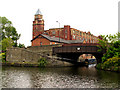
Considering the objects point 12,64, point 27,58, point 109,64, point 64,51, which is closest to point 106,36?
point 109,64

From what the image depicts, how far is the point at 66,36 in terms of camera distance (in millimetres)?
99562

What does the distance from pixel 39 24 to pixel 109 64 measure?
59.9m

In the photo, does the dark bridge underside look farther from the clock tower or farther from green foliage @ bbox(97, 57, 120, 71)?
the clock tower

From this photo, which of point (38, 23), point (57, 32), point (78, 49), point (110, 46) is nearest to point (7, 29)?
point (38, 23)

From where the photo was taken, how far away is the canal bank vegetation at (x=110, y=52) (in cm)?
3869

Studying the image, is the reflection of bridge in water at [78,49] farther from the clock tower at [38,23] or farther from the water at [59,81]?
the clock tower at [38,23]

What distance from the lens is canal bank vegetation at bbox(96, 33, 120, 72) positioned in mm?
38688

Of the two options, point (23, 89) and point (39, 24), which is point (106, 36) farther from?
point (39, 24)

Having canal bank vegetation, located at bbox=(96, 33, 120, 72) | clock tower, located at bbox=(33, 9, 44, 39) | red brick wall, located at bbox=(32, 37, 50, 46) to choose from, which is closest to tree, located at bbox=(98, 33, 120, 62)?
canal bank vegetation, located at bbox=(96, 33, 120, 72)

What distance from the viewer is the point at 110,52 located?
43.5 metres

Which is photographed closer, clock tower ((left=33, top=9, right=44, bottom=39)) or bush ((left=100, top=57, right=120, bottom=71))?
bush ((left=100, top=57, right=120, bottom=71))

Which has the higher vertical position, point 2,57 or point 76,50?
point 76,50

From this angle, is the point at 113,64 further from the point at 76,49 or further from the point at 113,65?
the point at 76,49

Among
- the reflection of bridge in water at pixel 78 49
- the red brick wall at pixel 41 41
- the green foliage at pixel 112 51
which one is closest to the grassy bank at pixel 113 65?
the green foliage at pixel 112 51
